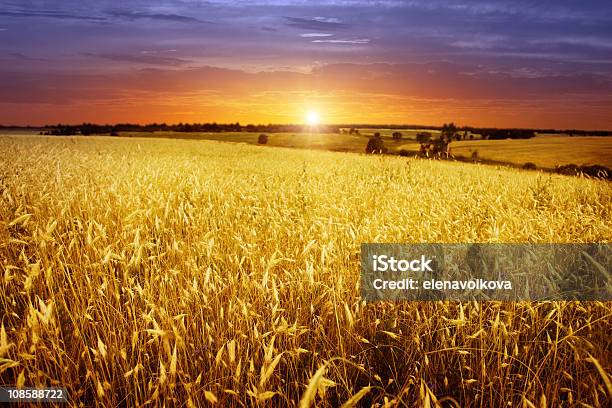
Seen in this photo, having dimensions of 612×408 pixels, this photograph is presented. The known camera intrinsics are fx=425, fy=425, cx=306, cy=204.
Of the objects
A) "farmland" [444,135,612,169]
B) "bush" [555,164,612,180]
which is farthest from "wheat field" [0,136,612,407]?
"farmland" [444,135,612,169]

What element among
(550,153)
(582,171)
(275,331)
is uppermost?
(550,153)

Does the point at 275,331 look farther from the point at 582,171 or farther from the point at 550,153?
the point at 550,153

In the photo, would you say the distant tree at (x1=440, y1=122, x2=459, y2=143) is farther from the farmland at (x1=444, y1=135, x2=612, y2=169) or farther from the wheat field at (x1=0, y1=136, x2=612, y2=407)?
the wheat field at (x1=0, y1=136, x2=612, y2=407)

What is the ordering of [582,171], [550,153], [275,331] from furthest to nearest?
[550,153] < [582,171] < [275,331]

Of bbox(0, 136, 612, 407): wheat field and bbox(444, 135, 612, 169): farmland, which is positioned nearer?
bbox(0, 136, 612, 407): wheat field

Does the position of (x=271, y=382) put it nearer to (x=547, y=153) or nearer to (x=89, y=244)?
(x=89, y=244)

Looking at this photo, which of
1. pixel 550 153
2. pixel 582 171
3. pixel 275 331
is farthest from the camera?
pixel 550 153

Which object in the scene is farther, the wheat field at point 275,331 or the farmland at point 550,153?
the farmland at point 550,153

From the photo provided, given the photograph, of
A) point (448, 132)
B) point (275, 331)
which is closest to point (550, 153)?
point (448, 132)

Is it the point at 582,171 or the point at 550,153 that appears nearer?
the point at 582,171

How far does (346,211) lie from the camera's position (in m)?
5.05

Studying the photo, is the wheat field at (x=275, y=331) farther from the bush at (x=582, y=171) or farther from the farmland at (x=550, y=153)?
the farmland at (x=550, y=153)

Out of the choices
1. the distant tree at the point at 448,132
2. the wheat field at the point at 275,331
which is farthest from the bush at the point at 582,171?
the distant tree at the point at 448,132

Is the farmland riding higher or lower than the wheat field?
higher
